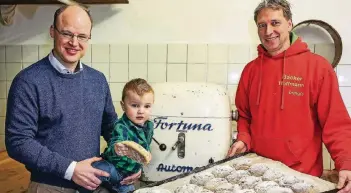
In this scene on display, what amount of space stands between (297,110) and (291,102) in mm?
40

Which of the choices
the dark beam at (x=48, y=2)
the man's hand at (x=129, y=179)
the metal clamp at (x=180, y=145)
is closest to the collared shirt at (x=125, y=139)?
the man's hand at (x=129, y=179)

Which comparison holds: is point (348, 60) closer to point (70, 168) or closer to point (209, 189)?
point (209, 189)

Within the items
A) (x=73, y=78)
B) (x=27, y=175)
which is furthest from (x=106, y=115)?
(x=27, y=175)

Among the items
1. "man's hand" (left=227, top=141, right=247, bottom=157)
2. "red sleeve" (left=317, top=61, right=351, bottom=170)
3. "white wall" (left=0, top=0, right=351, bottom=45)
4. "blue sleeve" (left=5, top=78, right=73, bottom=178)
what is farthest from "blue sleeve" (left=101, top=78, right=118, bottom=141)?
"white wall" (left=0, top=0, right=351, bottom=45)

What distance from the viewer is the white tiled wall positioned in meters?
2.38

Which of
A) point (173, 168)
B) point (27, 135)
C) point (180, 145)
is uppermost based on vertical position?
point (27, 135)

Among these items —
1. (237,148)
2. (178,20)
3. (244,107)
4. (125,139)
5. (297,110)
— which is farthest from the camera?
(178,20)

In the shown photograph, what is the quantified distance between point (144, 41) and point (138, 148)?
128 centimetres

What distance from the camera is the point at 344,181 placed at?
1.35 metres

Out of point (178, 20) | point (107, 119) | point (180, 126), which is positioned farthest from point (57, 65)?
point (178, 20)

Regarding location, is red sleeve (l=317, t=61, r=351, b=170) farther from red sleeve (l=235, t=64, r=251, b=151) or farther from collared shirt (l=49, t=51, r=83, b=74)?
collared shirt (l=49, t=51, r=83, b=74)

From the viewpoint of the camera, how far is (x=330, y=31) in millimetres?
2246

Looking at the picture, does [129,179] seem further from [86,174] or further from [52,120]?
[52,120]

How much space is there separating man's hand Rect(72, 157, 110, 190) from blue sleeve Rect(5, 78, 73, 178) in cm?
4
